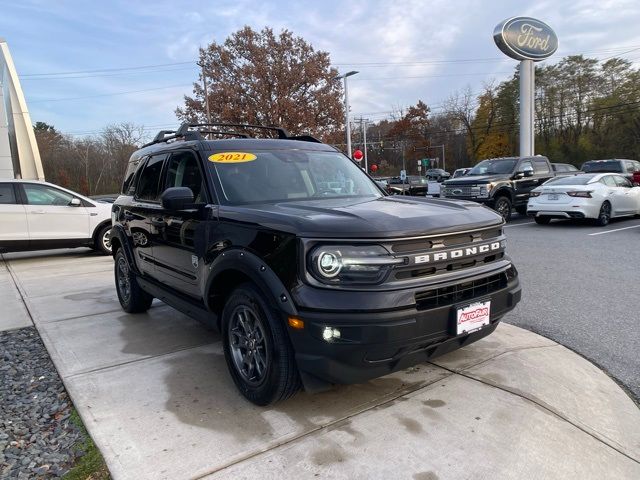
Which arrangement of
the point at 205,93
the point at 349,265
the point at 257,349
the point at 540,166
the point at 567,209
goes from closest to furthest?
1. the point at 349,265
2. the point at 257,349
3. the point at 567,209
4. the point at 540,166
5. the point at 205,93

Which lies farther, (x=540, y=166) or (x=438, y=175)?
Result: (x=438, y=175)

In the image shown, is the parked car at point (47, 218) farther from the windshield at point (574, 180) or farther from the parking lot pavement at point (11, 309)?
the windshield at point (574, 180)

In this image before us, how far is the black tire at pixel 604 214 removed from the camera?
12.4 m

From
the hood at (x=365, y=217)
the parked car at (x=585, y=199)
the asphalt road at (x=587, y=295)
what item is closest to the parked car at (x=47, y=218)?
the hood at (x=365, y=217)

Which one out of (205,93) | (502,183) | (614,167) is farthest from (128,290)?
(205,93)

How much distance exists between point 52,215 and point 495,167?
1241 cm

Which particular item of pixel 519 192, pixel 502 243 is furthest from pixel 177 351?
pixel 519 192

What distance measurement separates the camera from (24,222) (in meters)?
10.2

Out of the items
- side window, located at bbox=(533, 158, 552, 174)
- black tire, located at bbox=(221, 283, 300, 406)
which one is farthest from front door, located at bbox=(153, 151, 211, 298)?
side window, located at bbox=(533, 158, 552, 174)

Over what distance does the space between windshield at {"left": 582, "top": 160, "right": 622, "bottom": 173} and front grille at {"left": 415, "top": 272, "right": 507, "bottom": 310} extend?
19.4m

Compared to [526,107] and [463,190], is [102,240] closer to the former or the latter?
[463,190]

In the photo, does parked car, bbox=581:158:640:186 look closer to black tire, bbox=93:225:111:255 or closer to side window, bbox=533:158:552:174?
side window, bbox=533:158:552:174

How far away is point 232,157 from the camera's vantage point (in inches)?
155

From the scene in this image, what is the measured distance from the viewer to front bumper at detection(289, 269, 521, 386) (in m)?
2.61
